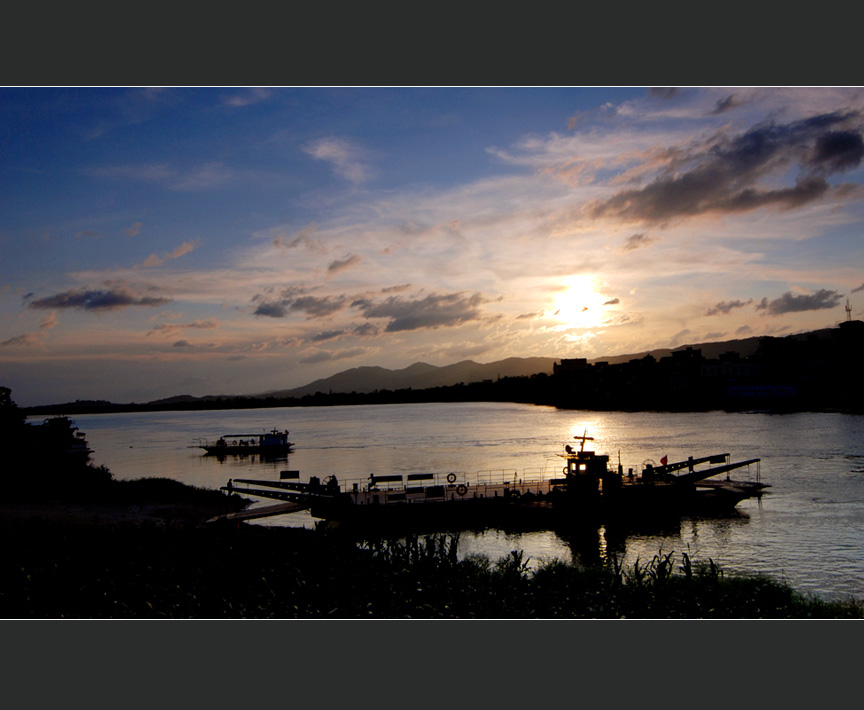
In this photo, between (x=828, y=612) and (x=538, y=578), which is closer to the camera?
(x=828, y=612)

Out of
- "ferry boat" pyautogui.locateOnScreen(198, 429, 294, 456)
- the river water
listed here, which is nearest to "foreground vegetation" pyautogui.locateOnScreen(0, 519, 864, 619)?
the river water

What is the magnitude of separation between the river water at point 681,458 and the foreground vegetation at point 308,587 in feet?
35.6

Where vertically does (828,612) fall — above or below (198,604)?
below

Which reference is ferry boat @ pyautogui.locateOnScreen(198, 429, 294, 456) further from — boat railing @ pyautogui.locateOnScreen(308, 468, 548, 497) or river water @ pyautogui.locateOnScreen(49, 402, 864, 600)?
boat railing @ pyautogui.locateOnScreen(308, 468, 548, 497)

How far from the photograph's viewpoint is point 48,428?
57406 millimetres

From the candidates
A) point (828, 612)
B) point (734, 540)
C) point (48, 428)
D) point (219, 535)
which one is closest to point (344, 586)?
point (219, 535)

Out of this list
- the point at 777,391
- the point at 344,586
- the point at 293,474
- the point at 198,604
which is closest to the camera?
the point at 198,604

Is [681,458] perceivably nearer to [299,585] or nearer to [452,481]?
[452,481]

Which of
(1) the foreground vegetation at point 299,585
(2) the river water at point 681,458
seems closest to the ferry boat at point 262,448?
(2) the river water at point 681,458

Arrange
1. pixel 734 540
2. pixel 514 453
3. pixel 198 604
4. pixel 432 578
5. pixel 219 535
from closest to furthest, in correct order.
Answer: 1. pixel 198 604
2. pixel 432 578
3. pixel 219 535
4. pixel 734 540
5. pixel 514 453

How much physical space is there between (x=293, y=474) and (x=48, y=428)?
2975 cm

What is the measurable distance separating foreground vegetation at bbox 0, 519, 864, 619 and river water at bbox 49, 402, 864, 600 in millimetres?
10840

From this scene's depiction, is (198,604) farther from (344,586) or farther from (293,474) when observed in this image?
(293,474)

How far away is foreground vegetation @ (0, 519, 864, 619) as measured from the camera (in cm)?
1471
